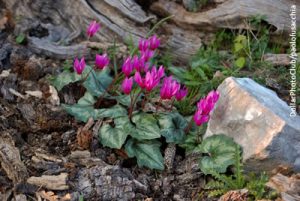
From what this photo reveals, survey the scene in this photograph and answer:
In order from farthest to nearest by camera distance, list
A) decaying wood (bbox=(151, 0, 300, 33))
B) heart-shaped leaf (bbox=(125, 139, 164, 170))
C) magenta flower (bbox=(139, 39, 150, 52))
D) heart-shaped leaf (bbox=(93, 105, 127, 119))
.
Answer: decaying wood (bbox=(151, 0, 300, 33)) → magenta flower (bbox=(139, 39, 150, 52)) → heart-shaped leaf (bbox=(93, 105, 127, 119)) → heart-shaped leaf (bbox=(125, 139, 164, 170))

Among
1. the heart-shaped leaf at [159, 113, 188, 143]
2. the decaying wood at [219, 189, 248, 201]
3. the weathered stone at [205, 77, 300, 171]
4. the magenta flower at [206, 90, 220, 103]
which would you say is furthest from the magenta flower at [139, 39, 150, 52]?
the decaying wood at [219, 189, 248, 201]

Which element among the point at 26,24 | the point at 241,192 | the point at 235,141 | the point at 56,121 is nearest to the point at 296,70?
the point at 235,141

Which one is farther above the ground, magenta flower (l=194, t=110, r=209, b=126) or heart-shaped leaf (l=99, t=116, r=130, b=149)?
magenta flower (l=194, t=110, r=209, b=126)

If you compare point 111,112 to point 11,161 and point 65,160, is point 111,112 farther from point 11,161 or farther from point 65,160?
point 11,161

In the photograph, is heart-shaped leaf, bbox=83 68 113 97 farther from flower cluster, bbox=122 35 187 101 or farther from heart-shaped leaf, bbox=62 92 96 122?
flower cluster, bbox=122 35 187 101

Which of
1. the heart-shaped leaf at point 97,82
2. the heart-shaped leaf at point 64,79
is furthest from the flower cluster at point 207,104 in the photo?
the heart-shaped leaf at point 64,79

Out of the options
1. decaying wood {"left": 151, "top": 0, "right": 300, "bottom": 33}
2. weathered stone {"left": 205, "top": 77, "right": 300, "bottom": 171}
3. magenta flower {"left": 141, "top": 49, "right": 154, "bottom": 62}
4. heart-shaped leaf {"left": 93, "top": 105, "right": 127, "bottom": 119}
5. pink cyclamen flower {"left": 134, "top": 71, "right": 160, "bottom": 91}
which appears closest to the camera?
weathered stone {"left": 205, "top": 77, "right": 300, "bottom": 171}

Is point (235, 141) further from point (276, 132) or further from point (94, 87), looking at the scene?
point (94, 87)

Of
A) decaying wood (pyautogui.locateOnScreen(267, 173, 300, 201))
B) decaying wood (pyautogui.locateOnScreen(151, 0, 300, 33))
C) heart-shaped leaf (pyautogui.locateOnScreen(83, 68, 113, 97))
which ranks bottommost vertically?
decaying wood (pyautogui.locateOnScreen(267, 173, 300, 201))
